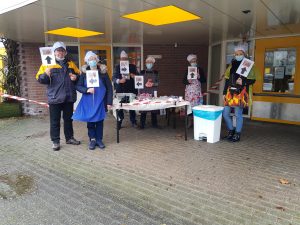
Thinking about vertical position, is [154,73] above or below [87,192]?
above

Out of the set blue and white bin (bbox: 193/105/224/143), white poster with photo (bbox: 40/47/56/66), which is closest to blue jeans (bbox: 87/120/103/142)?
white poster with photo (bbox: 40/47/56/66)

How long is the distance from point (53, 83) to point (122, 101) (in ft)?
4.90

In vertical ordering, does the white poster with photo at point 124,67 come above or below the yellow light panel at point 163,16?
below

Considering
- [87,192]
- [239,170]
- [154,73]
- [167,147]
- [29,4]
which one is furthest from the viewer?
[154,73]

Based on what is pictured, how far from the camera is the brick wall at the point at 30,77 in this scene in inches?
354

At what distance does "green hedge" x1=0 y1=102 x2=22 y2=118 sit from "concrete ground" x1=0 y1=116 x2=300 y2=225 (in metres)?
3.10

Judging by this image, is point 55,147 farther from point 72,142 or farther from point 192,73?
point 192,73

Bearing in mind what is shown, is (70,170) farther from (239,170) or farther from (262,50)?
(262,50)

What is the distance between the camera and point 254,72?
18.4 ft

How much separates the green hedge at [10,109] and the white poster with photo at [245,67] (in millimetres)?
7097

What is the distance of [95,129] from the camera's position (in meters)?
5.46

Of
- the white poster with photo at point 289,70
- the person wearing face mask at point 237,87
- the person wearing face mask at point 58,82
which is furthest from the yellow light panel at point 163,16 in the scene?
the white poster with photo at point 289,70

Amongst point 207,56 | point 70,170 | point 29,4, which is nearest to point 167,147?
point 70,170

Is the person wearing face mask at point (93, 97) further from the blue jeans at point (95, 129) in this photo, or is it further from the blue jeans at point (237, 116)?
the blue jeans at point (237, 116)
